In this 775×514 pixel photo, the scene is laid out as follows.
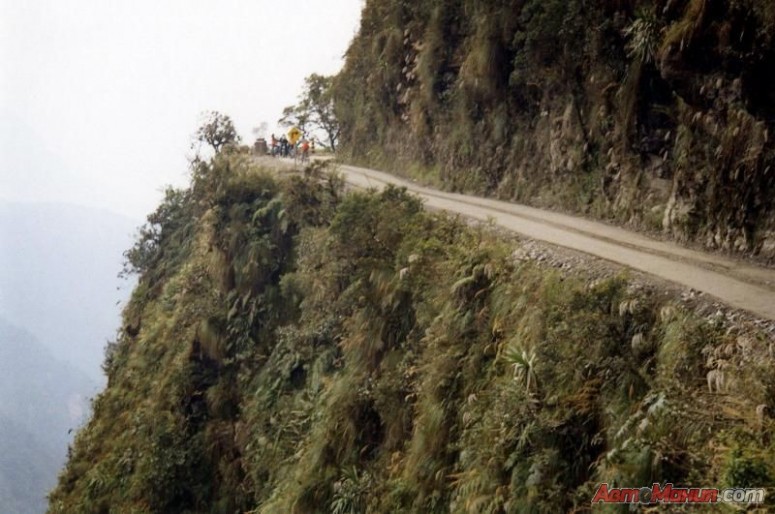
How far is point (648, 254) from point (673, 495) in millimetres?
5396

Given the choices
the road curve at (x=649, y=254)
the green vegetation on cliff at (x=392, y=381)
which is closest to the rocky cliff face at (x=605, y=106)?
the road curve at (x=649, y=254)

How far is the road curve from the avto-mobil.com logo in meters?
2.61

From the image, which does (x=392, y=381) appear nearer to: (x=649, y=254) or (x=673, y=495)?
(x=649, y=254)

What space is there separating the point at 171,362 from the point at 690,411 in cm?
1868

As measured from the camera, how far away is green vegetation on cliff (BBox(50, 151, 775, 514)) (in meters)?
6.96

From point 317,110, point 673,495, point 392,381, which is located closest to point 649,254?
point 392,381

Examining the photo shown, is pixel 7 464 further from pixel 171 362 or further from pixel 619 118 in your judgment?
pixel 619 118

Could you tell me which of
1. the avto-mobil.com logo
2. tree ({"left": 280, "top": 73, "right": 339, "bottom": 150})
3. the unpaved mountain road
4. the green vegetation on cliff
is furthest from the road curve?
tree ({"left": 280, "top": 73, "right": 339, "bottom": 150})

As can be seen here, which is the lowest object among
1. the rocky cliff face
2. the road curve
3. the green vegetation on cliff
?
the green vegetation on cliff

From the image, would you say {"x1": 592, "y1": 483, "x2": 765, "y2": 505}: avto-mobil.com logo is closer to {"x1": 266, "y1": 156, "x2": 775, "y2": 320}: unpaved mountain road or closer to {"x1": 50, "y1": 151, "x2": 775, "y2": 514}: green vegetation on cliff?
{"x1": 50, "y1": 151, "x2": 775, "y2": 514}: green vegetation on cliff

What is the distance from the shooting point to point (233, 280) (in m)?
21.7

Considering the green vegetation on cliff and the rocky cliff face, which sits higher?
the rocky cliff face

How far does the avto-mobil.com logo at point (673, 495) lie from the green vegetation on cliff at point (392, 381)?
0.13 m

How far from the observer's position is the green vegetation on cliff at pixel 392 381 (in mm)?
6965
